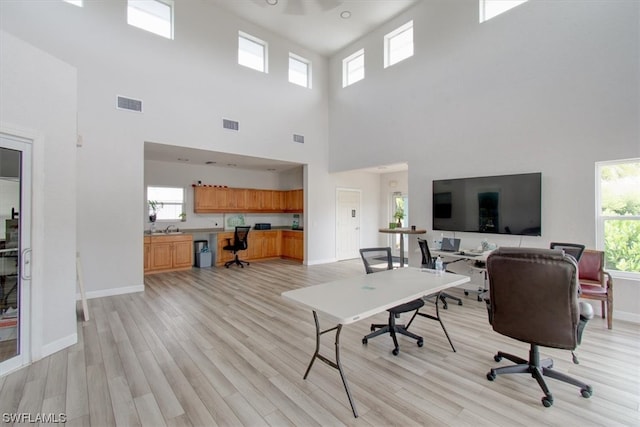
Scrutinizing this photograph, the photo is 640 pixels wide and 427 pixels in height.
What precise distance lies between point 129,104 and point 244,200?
400cm

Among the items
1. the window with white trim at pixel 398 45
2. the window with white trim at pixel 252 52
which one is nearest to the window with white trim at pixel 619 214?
the window with white trim at pixel 398 45

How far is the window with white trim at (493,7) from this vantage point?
15.7 ft

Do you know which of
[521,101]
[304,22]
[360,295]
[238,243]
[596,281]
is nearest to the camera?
[360,295]

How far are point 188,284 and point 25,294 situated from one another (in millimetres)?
3062

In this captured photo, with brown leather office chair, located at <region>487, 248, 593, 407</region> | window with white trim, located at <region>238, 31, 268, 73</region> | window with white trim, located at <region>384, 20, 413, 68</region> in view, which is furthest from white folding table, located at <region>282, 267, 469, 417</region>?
window with white trim, located at <region>238, 31, 268, 73</region>

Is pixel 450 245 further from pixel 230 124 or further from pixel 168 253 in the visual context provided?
pixel 168 253

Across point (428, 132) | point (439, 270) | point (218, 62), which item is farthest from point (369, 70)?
point (439, 270)

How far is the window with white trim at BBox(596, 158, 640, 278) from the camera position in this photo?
12.3 ft

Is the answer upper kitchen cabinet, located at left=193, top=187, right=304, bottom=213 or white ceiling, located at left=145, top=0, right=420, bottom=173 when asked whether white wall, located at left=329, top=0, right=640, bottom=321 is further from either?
upper kitchen cabinet, located at left=193, top=187, right=304, bottom=213

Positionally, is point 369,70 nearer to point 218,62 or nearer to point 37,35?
point 218,62

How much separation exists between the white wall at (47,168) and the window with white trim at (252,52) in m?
4.52

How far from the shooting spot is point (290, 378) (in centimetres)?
247

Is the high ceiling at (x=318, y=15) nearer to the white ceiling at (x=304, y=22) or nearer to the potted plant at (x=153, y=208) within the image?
the white ceiling at (x=304, y=22)

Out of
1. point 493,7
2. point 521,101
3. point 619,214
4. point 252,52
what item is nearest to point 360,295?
point 619,214
